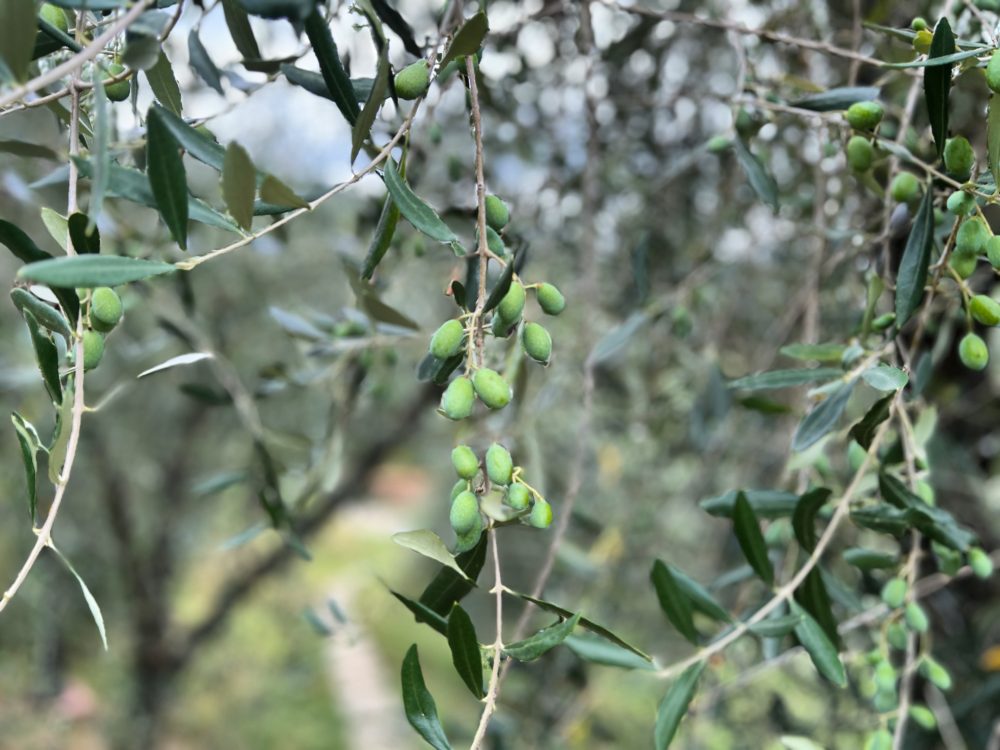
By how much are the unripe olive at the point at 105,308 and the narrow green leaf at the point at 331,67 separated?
17 centimetres

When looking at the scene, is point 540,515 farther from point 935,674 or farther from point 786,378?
point 935,674

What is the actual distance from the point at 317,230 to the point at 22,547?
5.96 feet

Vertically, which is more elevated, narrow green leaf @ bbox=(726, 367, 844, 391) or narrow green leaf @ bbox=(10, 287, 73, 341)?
narrow green leaf @ bbox=(10, 287, 73, 341)

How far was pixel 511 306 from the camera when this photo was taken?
47cm

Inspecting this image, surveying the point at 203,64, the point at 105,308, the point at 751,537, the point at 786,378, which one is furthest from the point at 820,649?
the point at 203,64

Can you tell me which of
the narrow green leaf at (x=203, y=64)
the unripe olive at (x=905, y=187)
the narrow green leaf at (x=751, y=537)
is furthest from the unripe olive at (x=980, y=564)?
the narrow green leaf at (x=203, y=64)

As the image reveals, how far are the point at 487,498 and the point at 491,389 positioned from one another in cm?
7

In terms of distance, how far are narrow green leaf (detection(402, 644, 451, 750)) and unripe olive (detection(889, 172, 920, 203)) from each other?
0.47 m

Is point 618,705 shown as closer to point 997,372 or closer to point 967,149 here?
point 997,372

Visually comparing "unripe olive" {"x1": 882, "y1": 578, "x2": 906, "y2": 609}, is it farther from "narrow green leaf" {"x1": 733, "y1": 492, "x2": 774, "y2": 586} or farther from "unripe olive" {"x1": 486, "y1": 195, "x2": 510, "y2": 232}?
"unripe olive" {"x1": 486, "y1": 195, "x2": 510, "y2": 232}

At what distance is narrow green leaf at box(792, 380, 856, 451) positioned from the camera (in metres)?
0.62

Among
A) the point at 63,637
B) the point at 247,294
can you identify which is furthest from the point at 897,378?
the point at 63,637

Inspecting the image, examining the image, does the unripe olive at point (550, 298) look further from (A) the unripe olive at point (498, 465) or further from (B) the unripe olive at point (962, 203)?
(B) the unripe olive at point (962, 203)

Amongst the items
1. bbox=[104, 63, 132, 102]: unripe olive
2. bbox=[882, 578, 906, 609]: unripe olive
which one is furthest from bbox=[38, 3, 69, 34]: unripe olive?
bbox=[882, 578, 906, 609]: unripe olive
